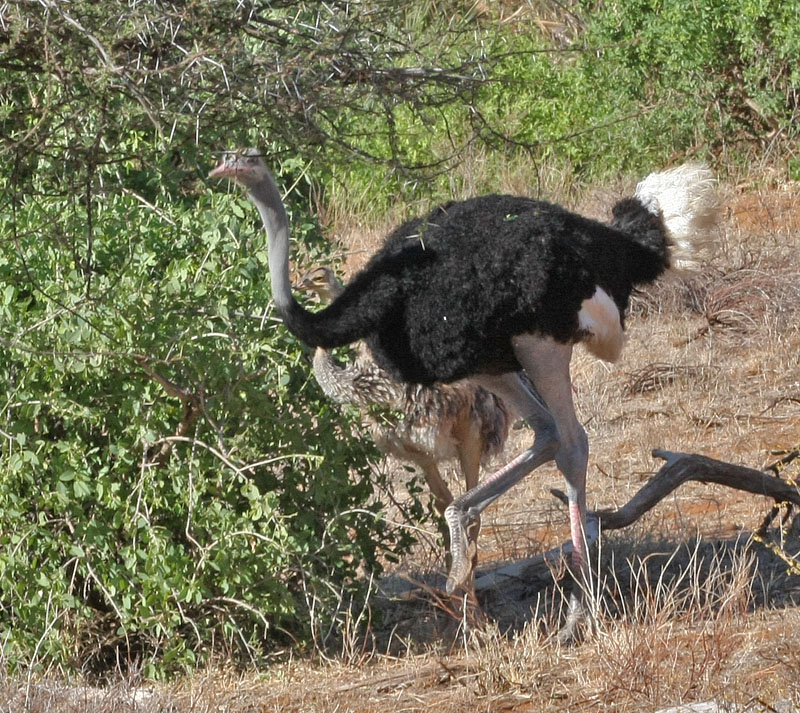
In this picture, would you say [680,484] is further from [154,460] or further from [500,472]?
[154,460]

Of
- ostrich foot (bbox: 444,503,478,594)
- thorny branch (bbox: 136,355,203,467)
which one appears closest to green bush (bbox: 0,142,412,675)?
thorny branch (bbox: 136,355,203,467)

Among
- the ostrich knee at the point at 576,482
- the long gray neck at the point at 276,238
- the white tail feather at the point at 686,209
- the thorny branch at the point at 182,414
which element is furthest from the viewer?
the white tail feather at the point at 686,209

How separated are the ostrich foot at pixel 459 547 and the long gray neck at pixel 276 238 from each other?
1046mm

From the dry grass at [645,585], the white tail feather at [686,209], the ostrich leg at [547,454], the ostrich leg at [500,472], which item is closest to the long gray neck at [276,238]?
the ostrich leg at [547,454]

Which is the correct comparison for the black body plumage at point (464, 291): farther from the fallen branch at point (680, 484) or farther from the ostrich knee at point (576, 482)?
the fallen branch at point (680, 484)

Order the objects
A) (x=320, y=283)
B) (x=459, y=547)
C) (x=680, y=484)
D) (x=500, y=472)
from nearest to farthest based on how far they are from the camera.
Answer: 1. (x=459, y=547)
2. (x=500, y=472)
3. (x=680, y=484)
4. (x=320, y=283)

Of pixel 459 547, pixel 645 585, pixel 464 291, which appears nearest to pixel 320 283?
pixel 464 291

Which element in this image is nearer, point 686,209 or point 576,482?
point 576,482

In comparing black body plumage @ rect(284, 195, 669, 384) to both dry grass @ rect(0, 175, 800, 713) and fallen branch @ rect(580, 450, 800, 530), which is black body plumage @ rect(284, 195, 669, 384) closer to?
fallen branch @ rect(580, 450, 800, 530)

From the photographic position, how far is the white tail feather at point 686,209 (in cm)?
621

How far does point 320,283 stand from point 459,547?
63.6 inches

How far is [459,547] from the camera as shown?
556 cm

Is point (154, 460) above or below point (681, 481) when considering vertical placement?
above

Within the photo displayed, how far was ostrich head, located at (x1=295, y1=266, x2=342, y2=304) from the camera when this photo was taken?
6480 millimetres
